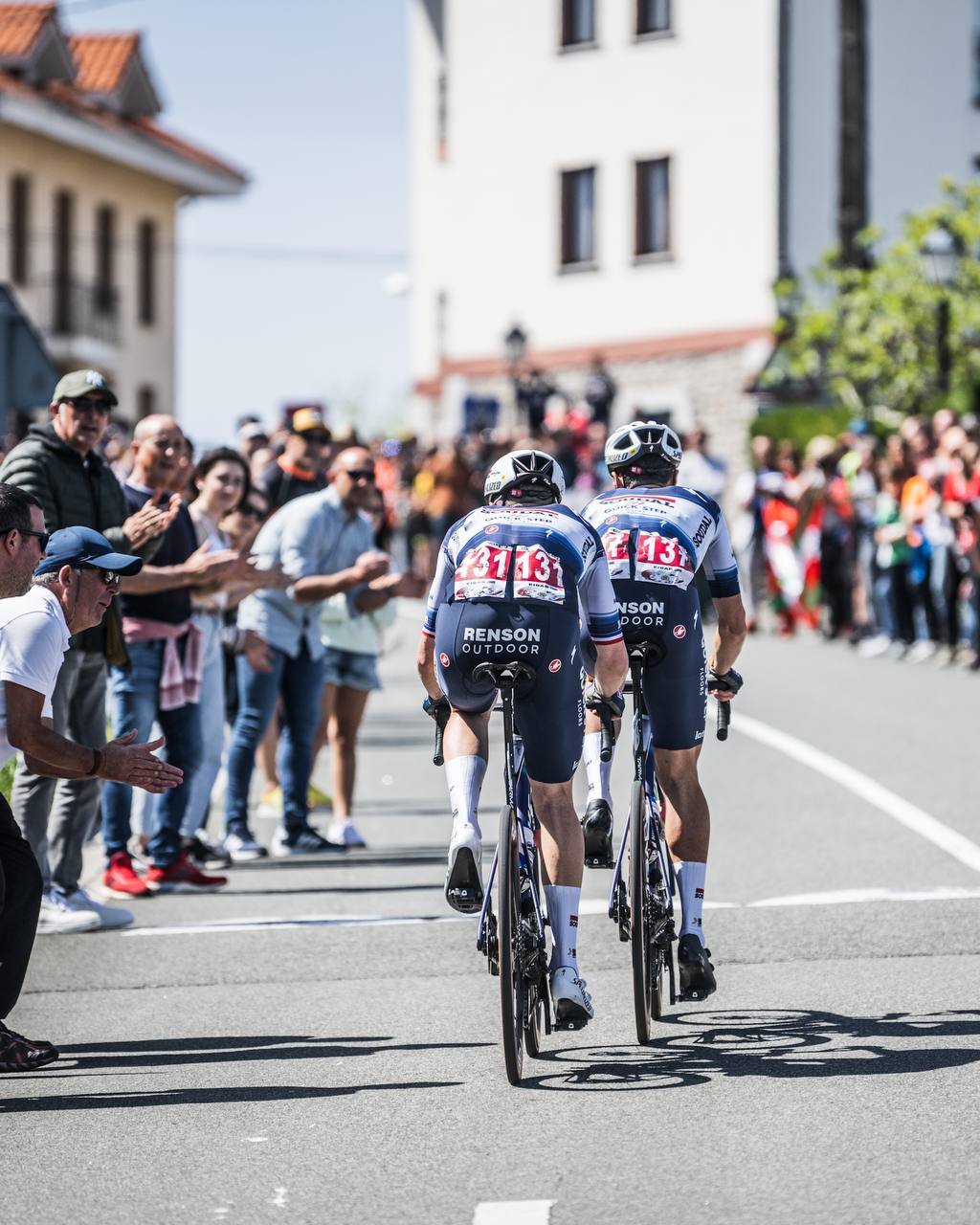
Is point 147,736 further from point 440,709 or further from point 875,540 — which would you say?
point 875,540

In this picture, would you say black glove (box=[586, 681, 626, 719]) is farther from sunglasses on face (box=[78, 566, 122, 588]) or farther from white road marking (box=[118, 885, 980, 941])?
Answer: white road marking (box=[118, 885, 980, 941])

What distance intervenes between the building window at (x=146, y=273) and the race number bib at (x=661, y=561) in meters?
50.6

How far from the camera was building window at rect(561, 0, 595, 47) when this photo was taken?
135 feet

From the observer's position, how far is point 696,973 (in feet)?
25.7

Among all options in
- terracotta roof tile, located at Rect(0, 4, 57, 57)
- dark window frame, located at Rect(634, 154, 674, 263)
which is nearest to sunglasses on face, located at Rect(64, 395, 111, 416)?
dark window frame, located at Rect(634, 154, 674, 263)

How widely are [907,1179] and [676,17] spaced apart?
35894mm

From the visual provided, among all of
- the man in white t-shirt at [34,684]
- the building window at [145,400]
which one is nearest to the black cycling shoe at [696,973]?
the man in white t-shirt at [34,684]

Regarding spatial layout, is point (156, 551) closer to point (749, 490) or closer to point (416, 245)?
point (749, 490)

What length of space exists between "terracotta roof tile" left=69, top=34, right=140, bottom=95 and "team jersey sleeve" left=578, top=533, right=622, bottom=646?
48379 mm

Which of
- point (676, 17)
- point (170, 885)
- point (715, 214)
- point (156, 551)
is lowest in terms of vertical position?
point (170, 885)

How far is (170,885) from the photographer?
11234mm

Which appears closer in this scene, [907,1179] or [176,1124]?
[907,1179]

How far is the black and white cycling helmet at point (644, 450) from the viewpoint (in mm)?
8195

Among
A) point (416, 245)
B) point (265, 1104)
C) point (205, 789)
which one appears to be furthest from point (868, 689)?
point (416, 245)
